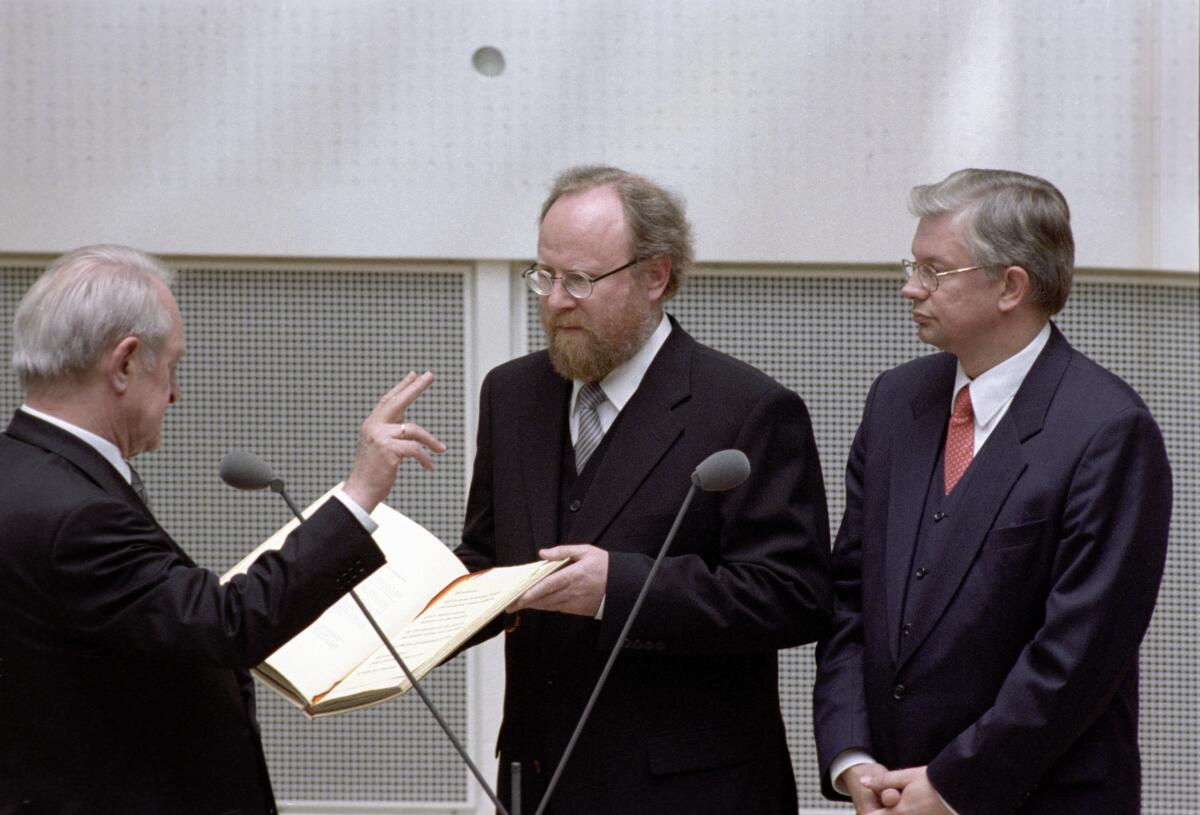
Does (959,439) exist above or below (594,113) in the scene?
below

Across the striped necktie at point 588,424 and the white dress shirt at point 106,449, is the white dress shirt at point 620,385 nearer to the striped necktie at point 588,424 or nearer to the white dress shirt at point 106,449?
the striped necktie at point 588,424

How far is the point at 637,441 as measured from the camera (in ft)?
8.44

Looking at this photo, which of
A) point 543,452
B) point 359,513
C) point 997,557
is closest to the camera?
point 359,513

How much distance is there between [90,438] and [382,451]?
416 mm

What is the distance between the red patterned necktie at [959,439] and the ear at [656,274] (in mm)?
568

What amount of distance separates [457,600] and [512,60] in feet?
6.87

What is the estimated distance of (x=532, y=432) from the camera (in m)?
2.70

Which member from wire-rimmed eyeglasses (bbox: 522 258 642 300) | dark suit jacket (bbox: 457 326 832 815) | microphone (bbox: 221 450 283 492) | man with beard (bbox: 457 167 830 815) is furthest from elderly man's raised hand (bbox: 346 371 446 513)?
wire-rimmed eyeglasses (bbox: 522 258 642 300)

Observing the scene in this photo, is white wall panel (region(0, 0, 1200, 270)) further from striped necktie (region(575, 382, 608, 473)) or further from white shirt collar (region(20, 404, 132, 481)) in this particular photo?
white shirt collar (region(20, 404, 132, 481))

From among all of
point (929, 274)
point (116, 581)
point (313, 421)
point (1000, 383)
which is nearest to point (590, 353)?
point (929, 274)

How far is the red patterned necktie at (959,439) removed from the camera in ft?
8.10

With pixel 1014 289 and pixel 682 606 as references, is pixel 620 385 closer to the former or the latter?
pixel 682 606

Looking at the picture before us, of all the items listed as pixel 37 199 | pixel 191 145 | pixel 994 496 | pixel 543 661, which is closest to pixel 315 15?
pixel 191 145

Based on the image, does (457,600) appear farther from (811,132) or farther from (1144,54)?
(1144,54)
